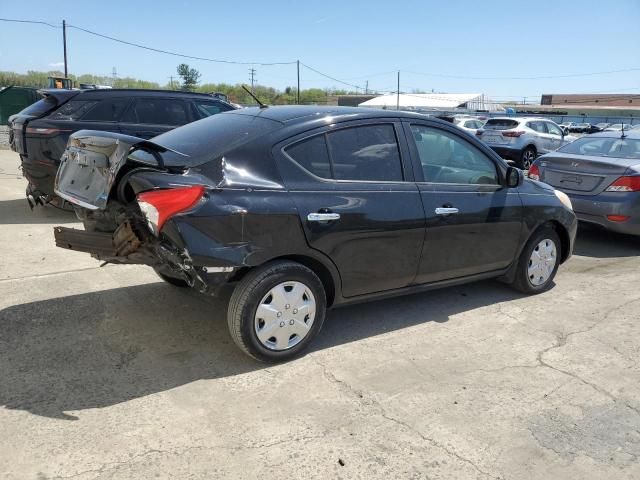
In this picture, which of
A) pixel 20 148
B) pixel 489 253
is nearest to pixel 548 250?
pixel 489 253

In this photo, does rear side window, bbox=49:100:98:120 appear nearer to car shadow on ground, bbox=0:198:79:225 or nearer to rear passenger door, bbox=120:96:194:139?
rear passenger door, bbox=120:96:194:139

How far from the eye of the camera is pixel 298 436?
2.93 meters

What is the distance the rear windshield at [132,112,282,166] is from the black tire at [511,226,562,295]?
2.76 m

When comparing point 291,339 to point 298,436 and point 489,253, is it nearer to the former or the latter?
point 298,436

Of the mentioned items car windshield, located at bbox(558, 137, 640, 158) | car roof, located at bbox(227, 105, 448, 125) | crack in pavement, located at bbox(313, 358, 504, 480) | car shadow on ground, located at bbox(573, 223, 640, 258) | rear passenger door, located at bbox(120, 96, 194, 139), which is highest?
rear passenger door, located at bbox(120, 96, 194, 139)

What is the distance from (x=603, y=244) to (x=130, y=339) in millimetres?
6625

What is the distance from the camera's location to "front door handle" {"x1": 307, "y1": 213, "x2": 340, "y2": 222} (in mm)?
3607

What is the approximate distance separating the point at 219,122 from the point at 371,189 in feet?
4.16

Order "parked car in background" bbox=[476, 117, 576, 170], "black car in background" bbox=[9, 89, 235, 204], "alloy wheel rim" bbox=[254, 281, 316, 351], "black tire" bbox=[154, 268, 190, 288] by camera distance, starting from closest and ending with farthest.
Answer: "alloy wheel rim" bbox=[254, 281, 316, 351] < "black tire" bbox=[154, 268, 190, 288] < "black car in background" bbox=[9, 89, 235, 204] < "parked car in background" bbox=[476, 117, 576, 170]

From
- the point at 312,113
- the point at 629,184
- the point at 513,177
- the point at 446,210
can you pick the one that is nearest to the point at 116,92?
the point at 312,113

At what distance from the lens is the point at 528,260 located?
5.12m

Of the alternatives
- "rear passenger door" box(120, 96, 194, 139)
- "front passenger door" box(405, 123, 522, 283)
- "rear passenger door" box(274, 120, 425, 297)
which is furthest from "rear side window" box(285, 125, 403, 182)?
"rear passenger door" box(120, 96, 194, 139)

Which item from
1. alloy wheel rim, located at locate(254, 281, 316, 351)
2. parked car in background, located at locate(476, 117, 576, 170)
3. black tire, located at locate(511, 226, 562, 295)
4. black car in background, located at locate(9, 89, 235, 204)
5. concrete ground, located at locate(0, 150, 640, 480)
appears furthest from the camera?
parked car in background, located at locate(476, 117, 576, 170)

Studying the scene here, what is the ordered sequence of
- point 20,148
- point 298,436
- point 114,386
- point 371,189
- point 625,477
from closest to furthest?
point 625,477, point 298,436, point 114,386, point 371,189, point 20,148
